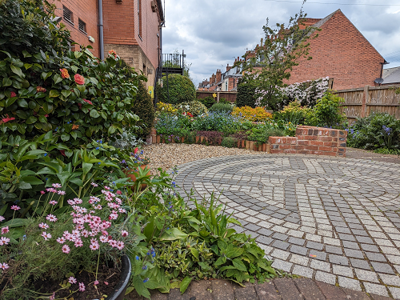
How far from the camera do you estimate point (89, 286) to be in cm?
122

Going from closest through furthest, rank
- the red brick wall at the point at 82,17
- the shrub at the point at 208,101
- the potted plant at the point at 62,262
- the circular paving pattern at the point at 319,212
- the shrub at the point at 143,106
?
1. the potted plant at the point at 62,262
2. the circular paving pattern at the point at 319,212
3. the red brick wall at the point at 82,17
4. the shrub at the point at 143,106
5. the shrub at the point at 208,101

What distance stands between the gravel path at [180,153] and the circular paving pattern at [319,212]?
1.44 feet

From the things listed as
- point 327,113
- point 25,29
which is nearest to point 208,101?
point 327,113

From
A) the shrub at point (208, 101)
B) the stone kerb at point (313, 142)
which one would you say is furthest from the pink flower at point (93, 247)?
the shrub at point (208, 101)

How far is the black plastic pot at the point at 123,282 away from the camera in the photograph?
1.15 m

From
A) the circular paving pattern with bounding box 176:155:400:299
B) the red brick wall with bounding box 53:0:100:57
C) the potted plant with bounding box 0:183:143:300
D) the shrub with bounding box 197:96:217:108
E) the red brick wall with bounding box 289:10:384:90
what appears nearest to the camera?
the potted plant with bounding box 0:183:143:300

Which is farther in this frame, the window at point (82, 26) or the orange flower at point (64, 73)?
the window at point (82, 26)

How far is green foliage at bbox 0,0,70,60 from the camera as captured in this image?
1688mm

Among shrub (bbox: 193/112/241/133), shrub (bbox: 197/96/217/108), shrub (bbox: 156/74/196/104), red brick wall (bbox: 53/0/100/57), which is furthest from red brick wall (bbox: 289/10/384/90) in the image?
red brick wall (bbox: 53/0/100/57)

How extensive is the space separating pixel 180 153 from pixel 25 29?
14.4ft

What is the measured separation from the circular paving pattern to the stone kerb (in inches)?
37.9

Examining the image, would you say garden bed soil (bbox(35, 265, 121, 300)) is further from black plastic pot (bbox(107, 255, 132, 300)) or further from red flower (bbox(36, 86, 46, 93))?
red flower (bbox(36, 86, 46, 93))

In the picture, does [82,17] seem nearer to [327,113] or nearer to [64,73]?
[64,73]

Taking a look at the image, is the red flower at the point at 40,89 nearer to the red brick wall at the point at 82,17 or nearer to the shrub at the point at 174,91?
the red brick wall at the point at 82,17
